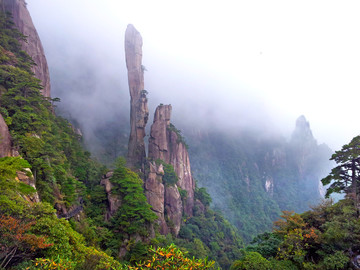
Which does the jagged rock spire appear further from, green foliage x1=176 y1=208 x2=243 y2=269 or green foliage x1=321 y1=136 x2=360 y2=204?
green foliage x1=321 y1=136 x2=360 y2=204

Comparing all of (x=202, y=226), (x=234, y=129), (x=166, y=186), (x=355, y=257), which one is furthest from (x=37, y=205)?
(x=234, y=129)

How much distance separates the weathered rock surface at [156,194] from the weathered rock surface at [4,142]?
57.0 ft

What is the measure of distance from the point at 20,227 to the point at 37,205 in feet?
4.81

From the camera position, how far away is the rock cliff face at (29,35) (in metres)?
23.1

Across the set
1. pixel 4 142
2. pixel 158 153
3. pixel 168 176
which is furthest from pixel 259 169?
pixel 4 142

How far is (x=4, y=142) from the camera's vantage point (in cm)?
965

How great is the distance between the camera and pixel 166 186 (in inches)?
1128

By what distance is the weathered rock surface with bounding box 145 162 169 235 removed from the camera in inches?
974

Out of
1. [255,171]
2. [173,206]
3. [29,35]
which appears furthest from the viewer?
[255,171]

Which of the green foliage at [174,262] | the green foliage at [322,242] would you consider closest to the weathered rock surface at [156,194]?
the green foliage at [322,242]

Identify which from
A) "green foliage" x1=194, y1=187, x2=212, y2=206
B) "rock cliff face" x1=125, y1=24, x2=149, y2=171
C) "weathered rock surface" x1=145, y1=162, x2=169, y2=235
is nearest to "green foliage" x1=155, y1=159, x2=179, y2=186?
"weathered rock surface" x1=145, y1=162, x2=169, y2=235

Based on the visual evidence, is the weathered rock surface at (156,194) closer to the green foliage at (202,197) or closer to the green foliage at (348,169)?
the green foliage at (202,197)

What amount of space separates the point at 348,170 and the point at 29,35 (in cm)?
3222

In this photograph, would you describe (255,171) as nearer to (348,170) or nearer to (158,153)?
(158,153)
